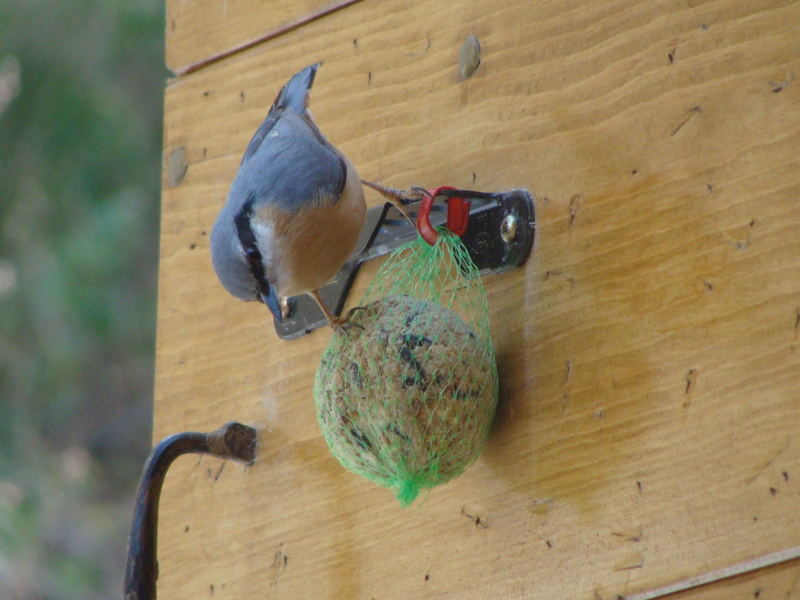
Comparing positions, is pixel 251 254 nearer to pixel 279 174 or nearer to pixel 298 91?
pixel 279 174

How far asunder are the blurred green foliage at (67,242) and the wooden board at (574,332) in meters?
2.61

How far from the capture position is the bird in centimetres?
205

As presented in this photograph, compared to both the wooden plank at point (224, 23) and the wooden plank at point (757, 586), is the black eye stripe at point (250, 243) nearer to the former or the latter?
the wooden plank at point (224, 23)

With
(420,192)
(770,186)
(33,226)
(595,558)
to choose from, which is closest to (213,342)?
(420,192)

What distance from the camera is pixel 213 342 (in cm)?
227

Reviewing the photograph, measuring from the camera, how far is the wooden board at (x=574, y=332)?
144 cm

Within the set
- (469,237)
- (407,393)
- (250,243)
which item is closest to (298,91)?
(250,243)

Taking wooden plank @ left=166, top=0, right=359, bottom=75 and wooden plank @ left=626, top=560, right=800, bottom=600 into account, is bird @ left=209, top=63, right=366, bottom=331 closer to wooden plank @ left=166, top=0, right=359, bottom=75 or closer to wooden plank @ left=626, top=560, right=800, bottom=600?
wooden plank @ left=166, top=0, right=359, bottom=75

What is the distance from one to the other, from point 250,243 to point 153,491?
1.91 ft

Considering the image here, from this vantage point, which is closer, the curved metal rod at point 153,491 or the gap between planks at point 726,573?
the gap between planks at point 726,573

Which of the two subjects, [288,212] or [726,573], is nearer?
[726,573]

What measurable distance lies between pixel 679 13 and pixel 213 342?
1171 millimetres

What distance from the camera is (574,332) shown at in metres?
1.64

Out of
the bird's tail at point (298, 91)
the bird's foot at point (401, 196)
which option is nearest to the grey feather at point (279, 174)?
the bird's tail at point (298, 91)
